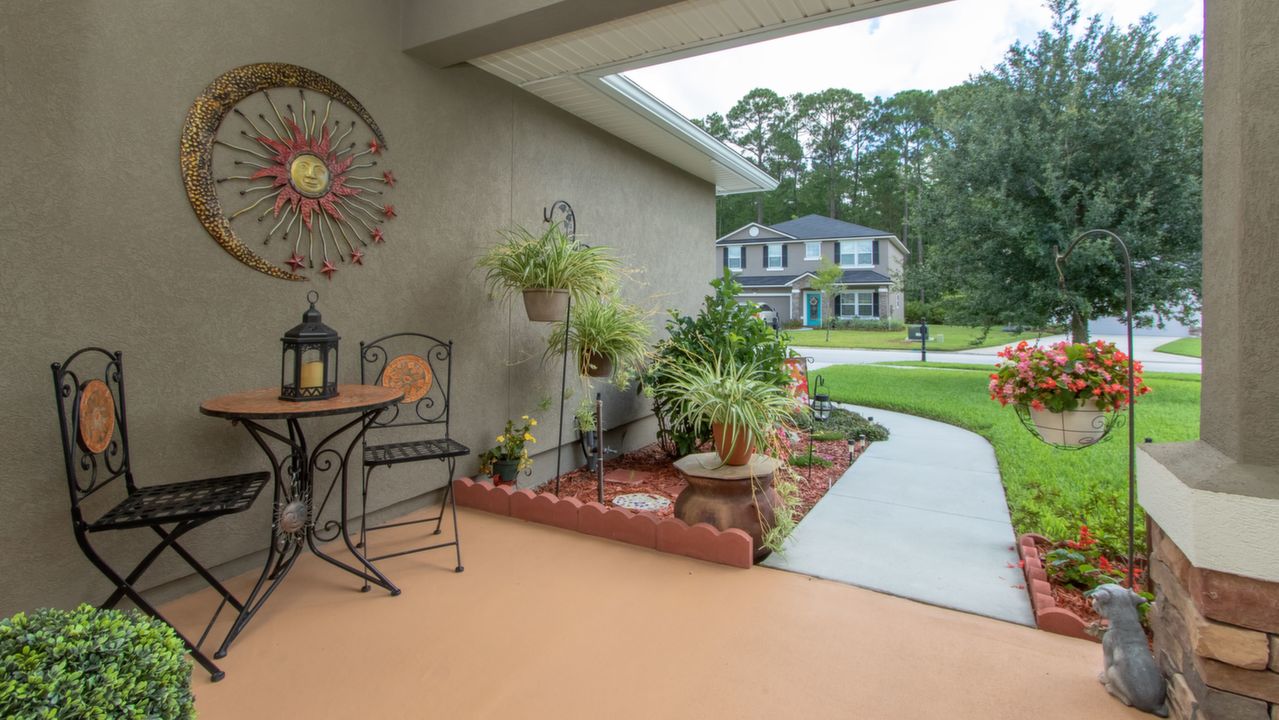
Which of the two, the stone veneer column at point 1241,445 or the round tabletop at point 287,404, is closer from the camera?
the stone veneer column at point 1241,445

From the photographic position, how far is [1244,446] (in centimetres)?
153

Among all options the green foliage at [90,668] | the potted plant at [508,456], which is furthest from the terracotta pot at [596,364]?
the green foliage at [90,668]

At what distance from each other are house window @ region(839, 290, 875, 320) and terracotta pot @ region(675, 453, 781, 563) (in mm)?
22176

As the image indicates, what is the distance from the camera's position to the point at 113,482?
7.43ft

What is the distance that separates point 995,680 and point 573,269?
9.43 feet

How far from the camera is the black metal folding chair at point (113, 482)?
186 cm

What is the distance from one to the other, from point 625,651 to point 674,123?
422cm

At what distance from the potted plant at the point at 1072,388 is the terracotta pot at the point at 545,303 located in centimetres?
255

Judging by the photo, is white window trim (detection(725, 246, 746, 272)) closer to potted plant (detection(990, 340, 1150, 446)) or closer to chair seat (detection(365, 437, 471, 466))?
potted plant (detection(990, 340, 1150, 446))

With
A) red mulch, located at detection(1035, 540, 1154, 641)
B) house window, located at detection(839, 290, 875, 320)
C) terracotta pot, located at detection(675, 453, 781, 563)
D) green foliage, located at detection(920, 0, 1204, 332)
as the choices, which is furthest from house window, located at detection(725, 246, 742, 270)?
red mulch, located at detection(1035, 540, 1154, 641)

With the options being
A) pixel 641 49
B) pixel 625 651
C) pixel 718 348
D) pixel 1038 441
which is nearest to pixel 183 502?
pixel 625 651

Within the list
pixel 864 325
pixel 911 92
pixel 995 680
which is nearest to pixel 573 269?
pixel 995 680

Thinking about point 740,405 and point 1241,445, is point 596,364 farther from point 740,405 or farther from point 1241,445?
point 1241,445

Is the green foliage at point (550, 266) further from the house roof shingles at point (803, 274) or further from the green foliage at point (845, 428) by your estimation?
the house roof shingles at point (803, 274)
